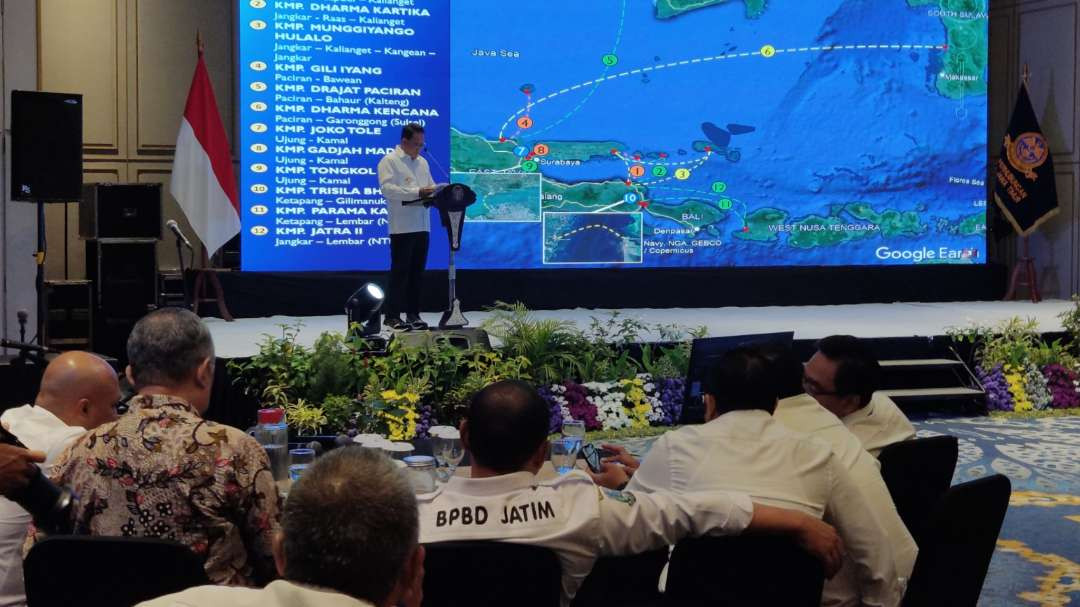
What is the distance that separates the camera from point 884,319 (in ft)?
28.7

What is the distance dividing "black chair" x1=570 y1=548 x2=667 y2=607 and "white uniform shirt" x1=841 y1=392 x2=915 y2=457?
3.51 feet

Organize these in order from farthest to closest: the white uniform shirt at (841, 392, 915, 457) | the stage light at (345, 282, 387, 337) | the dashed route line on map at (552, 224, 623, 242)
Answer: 1. the dashed route line on map at (552, 224, 623, 242)
2. the stage light at (345, 282, 387, 337)
3. the white uniform shirt at (841, 392, 915, 457)

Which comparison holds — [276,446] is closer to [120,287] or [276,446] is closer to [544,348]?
[544,348]

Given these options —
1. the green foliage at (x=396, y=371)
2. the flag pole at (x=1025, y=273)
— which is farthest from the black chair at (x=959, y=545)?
the flag pole at (x=1025, y=273)

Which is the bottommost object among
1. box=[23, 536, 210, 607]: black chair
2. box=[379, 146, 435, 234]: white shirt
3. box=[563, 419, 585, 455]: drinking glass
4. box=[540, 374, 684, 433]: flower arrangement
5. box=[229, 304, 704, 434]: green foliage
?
box=[540, 374, 684, 433]: flower arrangement

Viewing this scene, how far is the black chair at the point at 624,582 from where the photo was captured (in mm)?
2012

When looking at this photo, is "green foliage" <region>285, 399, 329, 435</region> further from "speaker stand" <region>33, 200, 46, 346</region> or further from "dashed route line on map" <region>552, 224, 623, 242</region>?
"dashed route line on map" <region>552, 224, 623, 242</region>

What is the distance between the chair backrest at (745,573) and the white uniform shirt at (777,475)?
0.19 m

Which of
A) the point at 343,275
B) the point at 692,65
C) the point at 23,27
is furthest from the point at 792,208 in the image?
the point at 23,27

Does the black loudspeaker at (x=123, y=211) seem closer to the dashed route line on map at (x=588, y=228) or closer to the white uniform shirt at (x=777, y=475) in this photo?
the dashed route line on map at (x=588, y=228)

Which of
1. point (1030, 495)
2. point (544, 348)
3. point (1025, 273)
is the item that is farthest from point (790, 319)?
point (1030, 495)

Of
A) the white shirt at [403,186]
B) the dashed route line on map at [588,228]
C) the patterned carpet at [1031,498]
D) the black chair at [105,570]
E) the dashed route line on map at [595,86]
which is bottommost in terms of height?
the patterned carpet at [1031,498]

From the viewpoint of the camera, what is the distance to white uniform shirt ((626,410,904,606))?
86.5 inches

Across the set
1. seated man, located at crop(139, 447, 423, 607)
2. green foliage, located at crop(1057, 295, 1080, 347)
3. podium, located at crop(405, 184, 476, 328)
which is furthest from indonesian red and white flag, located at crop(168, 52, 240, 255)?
seated man, located at crop(139, 447, 423, 607)
